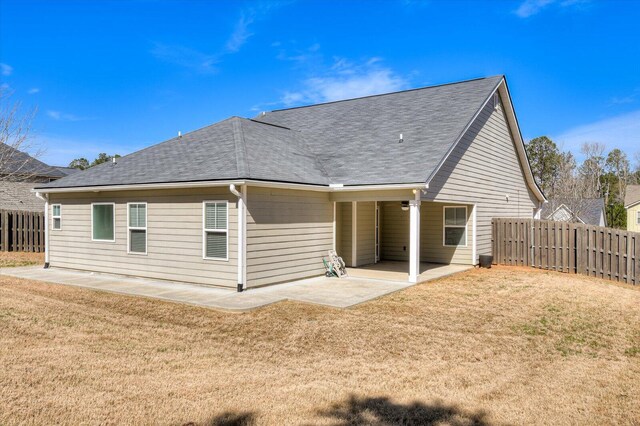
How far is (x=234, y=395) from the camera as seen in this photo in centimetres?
471

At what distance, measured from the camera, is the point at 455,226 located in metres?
15.9

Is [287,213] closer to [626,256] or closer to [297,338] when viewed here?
[297,338]

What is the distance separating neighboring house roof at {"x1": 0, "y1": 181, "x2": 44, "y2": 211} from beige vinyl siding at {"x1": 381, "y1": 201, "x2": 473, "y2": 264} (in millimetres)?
23015

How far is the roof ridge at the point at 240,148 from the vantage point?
10.7 metres

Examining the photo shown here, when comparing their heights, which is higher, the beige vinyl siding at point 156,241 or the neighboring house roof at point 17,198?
the neighboring house roof at point 17,198

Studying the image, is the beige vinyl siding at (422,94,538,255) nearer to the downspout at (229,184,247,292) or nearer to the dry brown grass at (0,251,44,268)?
the downspout at (229,184,247,292)

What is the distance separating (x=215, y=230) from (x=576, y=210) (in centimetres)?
2961

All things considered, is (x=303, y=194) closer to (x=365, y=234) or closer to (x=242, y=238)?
(x=242, y=238)

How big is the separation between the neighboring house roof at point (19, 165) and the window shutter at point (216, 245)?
1601 centimetres

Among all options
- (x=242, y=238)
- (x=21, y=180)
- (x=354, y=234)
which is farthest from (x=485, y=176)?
(x=21, y=180)

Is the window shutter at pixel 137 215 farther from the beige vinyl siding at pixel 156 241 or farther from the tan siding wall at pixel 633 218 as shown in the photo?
the tan siding wall at pixel 633 218

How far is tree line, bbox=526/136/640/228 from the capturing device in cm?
3318

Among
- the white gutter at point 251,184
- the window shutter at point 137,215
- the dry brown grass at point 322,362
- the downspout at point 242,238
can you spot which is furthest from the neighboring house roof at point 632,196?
the window shutter at point 137,215

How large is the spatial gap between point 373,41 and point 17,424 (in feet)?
67.3
